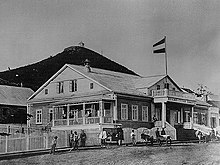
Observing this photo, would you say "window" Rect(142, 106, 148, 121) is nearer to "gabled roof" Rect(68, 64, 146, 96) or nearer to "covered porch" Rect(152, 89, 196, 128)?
"covered porch" Rect(152, 89, 196, 128)

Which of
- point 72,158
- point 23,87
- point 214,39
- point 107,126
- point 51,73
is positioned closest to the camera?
point 214,39

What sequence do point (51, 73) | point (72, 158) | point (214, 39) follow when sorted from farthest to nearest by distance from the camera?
point (51, 73), point (72, 158), point (214, 39)

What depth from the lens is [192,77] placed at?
719 cm

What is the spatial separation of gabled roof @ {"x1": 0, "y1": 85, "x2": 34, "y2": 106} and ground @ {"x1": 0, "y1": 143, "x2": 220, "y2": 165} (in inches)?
370

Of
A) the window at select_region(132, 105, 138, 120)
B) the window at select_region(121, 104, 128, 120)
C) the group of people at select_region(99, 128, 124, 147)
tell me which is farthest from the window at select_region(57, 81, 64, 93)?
the group of people at select_region(99, 128, 124, 147)

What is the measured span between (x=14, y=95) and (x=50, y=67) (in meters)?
3.54

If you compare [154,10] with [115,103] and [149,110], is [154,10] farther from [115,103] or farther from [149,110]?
[149,110]

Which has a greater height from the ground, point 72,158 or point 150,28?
point 150,28

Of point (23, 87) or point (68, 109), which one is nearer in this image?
point (68, 109)

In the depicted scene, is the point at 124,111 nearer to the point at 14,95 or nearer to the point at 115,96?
the point at 115,96

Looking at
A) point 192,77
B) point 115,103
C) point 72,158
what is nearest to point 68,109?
point 115,103

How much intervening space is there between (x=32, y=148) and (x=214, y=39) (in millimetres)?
4588

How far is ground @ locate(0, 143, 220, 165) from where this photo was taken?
22.3 ft

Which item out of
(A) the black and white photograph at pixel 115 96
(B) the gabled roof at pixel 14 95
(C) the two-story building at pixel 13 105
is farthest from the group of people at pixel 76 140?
(B) the gabled roof at pixel 14 95
